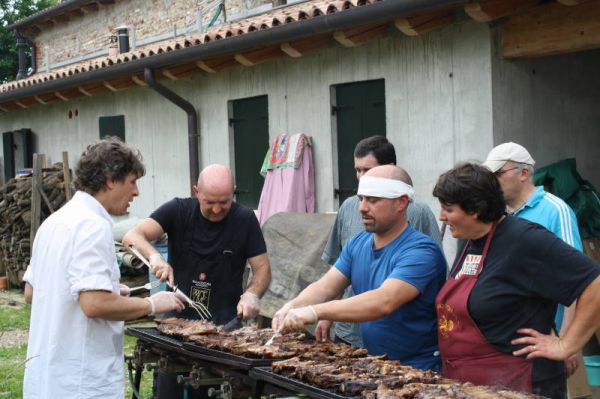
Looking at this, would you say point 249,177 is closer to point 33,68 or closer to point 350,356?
point 350,356

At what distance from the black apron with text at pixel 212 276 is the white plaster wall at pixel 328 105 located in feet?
10.1

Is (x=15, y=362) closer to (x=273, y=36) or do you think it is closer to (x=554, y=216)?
(x=273, y=36)

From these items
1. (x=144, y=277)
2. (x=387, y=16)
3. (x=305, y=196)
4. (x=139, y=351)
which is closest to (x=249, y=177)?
(x=305, y=196)

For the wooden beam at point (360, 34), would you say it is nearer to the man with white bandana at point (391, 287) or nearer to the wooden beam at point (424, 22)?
the wooden beam at point (424, 22)

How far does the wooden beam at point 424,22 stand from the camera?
26.2ft

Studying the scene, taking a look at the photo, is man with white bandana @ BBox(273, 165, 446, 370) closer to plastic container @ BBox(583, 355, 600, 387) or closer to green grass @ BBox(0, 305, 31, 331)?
plastic container @ BBox(583, 355, 600, 387)

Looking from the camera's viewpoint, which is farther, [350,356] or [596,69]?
[596,69]

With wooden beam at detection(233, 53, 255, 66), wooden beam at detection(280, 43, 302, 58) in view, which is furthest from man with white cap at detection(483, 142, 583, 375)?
wooden beam at detection(233, 53, 255, 66)

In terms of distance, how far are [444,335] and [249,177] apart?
298 inches

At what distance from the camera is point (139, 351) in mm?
5266

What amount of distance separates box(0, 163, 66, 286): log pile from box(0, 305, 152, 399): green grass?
1701 mm

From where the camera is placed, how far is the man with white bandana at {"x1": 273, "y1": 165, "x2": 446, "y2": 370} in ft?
13.4

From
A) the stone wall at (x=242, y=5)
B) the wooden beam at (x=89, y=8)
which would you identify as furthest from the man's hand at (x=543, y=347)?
the wooden beam at (x=89, y=8)

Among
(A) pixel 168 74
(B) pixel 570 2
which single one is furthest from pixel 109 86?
(B) pixel 570 2
